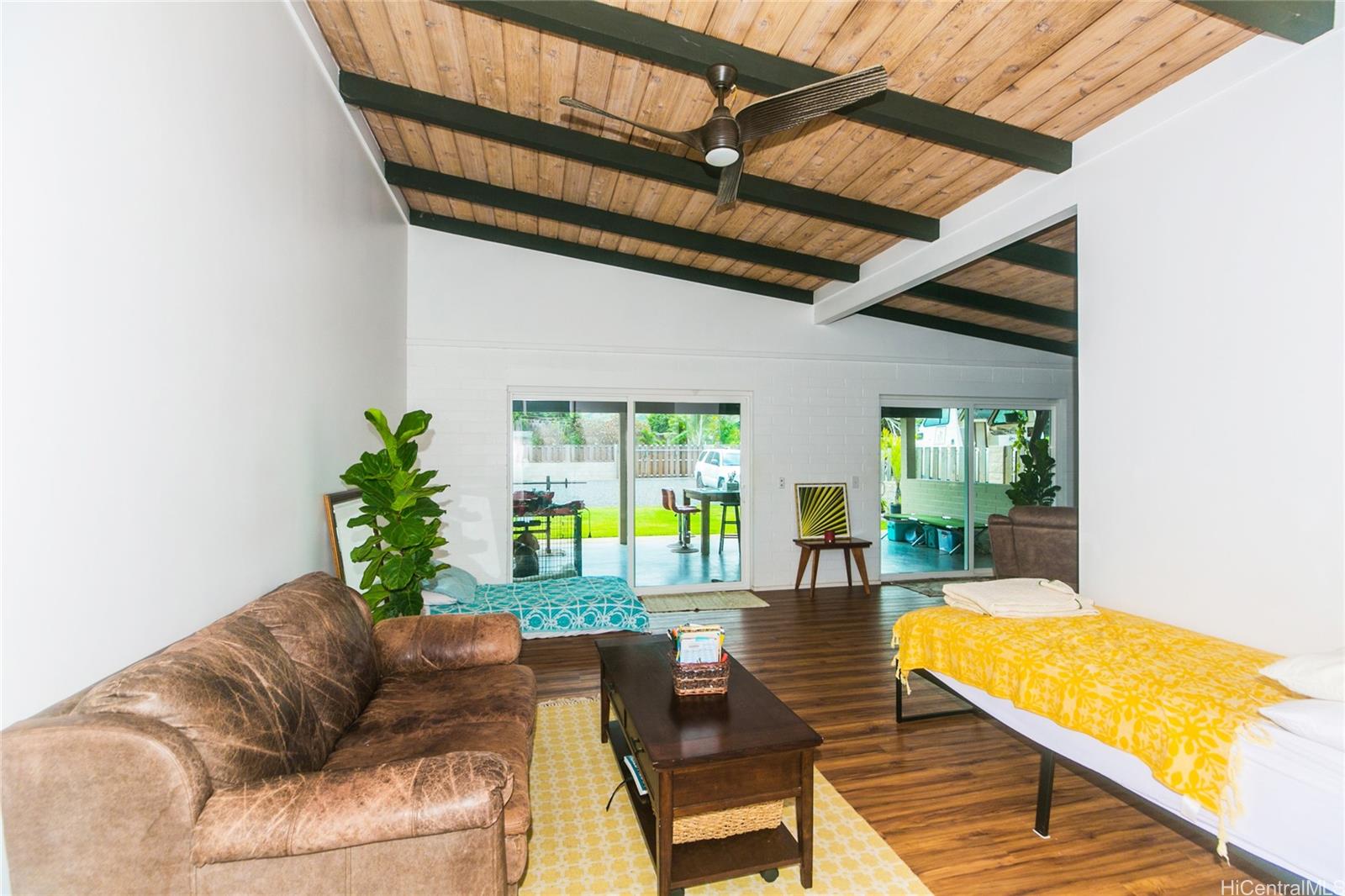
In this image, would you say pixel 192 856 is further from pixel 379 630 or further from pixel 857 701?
pixel 857 701

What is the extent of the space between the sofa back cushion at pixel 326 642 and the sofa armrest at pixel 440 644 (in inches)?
4.5

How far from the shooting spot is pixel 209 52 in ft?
6.81

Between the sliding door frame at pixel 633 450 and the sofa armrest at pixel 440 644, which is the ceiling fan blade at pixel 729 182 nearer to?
the sofa armrest at pixel 440 644

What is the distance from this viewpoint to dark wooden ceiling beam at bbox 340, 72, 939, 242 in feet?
11.7

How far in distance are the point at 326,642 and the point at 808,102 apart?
264 centimetres

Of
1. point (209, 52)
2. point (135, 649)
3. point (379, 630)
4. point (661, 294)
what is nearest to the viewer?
point (135, 649)

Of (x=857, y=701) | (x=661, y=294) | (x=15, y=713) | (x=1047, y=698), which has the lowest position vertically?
(x=857, y=701)

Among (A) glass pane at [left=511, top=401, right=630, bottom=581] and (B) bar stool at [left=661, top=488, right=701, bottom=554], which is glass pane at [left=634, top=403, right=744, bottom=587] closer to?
(B) bar stool at [left=661, top=488, right=701, bottom=554]

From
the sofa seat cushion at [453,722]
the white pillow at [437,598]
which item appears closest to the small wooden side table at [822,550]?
the white pillow at [437,598]

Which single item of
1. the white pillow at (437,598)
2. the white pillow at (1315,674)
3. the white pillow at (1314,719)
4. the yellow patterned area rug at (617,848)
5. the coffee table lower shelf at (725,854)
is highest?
the white pillow at (1315,674)

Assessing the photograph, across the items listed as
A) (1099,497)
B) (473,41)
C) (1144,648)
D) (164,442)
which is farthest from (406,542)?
(1099,497)

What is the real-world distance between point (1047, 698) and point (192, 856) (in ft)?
8.45

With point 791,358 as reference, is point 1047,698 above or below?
below

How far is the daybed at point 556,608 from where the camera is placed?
16.0 feet
